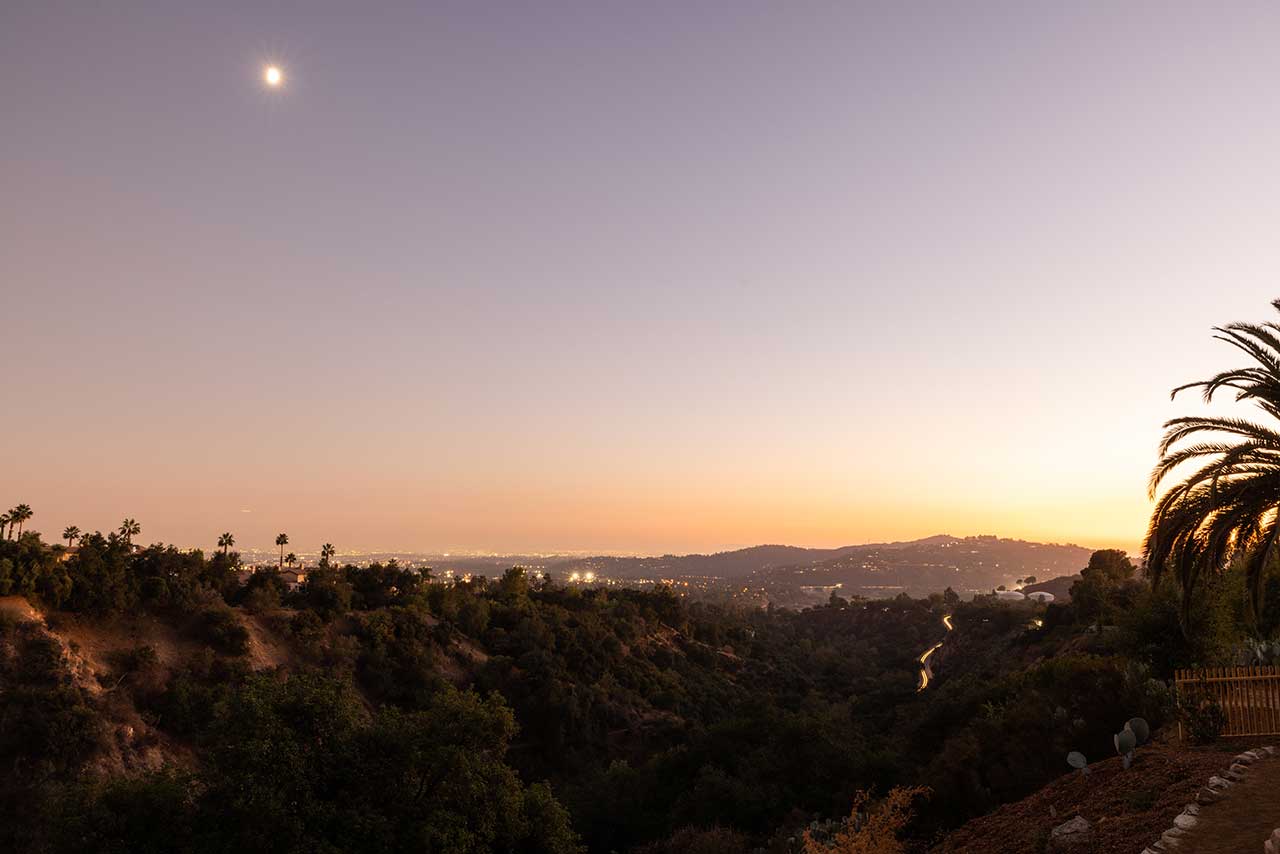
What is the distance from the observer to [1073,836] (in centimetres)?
1238

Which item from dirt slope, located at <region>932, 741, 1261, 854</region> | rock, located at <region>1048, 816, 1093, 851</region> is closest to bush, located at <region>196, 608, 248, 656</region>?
dirt slope, located at <region>932, 741, 1261, 854</region>

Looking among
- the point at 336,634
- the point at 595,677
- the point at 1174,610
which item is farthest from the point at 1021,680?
the point at 336,634

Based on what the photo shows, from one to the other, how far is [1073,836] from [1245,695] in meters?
7.07

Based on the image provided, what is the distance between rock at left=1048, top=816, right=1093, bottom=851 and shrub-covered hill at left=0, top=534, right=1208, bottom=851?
7.28 meters

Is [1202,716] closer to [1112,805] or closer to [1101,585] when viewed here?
[1112,805]

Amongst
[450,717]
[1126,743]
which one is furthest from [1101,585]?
[450,717]

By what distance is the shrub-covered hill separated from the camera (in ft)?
56.7

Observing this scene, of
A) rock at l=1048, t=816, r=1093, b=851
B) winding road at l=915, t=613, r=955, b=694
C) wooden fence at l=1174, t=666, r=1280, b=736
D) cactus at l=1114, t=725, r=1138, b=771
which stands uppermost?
wooden fence at l=1174, t=666, r=1280, b=736

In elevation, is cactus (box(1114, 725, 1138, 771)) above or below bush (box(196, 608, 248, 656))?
above

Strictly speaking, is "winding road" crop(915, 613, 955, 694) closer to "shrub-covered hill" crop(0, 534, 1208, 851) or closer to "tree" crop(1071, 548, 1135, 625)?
"shrub-covered hill" crop(0, 534, 1208, 851)

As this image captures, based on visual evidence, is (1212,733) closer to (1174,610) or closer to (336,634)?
(1174,610)

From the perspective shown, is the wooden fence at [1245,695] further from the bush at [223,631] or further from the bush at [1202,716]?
the bush at [223,631]

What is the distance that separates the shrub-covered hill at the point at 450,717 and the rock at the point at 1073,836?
7.28 meters

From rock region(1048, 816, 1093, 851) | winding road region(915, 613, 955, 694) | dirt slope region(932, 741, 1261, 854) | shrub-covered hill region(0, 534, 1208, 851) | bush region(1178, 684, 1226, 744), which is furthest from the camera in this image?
winding road region(915, 613, 955, 694)
